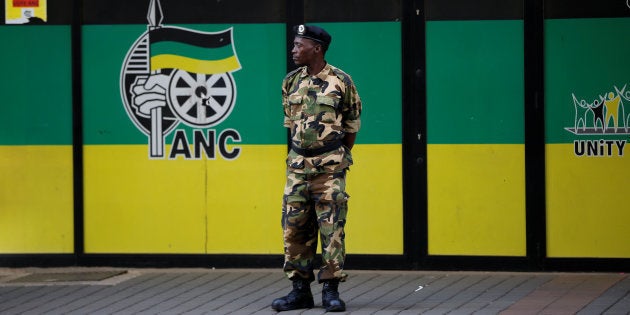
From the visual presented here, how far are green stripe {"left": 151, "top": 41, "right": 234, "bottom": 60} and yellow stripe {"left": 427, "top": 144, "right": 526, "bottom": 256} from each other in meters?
1.92

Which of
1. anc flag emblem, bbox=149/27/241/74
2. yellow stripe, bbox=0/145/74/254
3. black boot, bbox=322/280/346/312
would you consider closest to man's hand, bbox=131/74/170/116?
anc flag emblem, bbox=149/27/241/74

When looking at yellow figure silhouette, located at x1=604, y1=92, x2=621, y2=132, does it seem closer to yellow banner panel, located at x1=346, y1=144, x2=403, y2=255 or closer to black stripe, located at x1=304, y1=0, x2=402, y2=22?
yellow banner panel, located at x1=346, y1=144, x2=403, y2=255

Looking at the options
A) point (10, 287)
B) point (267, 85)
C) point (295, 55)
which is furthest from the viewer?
point (267, 85)

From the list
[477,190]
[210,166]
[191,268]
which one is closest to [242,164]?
[210,166]

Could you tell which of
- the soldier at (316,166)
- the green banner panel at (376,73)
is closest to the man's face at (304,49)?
the soldier at (316,166)

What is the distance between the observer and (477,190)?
10.2 meters

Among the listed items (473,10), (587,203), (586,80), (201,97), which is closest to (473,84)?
(473,10)

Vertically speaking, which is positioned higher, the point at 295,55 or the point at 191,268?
the point at 295,55

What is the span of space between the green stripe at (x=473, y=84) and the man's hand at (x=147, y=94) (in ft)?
7.50

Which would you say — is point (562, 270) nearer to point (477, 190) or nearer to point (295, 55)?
point (477, 190)

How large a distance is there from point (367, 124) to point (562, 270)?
6.62 feet

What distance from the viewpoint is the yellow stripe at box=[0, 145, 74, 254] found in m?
10.6

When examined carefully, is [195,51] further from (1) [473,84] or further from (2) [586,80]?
(2) [586,80]

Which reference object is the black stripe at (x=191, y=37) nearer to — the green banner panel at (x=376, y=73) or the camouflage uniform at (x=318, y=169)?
the green banner panel at (x=376, y=73)
